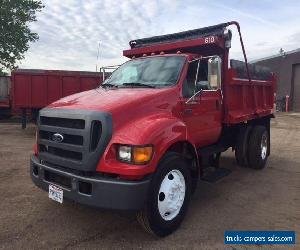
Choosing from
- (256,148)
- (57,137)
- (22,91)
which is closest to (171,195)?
(57,137)

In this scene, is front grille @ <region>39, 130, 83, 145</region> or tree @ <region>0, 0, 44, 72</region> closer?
front grille @ <region>39, 130, 83, 145</region>

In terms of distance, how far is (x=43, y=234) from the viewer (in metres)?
4.35

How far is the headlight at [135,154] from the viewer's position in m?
3.86

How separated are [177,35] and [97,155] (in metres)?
3.49

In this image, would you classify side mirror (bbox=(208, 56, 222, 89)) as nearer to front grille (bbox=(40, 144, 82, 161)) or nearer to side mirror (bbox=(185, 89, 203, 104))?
side mirror (bbox=(185, 89, 203, 104))

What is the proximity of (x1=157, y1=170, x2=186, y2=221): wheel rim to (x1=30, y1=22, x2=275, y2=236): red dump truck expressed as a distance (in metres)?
0.01

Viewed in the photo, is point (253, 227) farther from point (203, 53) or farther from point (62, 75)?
point (62, 75)

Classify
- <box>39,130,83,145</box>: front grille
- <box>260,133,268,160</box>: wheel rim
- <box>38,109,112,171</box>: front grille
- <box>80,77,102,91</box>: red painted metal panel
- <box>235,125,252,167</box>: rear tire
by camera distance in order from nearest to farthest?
<box>38,109,112,171</box>: front grille < <box>39,130,83,145</box>: front grille < <box>235,125,252,167</box>: rear tire < <box>260,133,268,160</box>: wheel rim < <box>80,77,102,91</box>: red painted metal panel

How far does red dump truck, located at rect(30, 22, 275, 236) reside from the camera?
390 cm

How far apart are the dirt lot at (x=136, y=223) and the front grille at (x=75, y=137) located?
2.35ft

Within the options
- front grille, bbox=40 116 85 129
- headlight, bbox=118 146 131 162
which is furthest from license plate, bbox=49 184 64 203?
headlight, bbox=118 146 131 162

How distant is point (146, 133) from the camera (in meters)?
3.96

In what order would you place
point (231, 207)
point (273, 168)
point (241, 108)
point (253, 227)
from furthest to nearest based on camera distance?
point (273, 168) < point (241, 108) < point (231, 207) < point (253, 227)

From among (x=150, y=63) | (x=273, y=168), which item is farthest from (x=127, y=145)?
(x=273, y=168)
